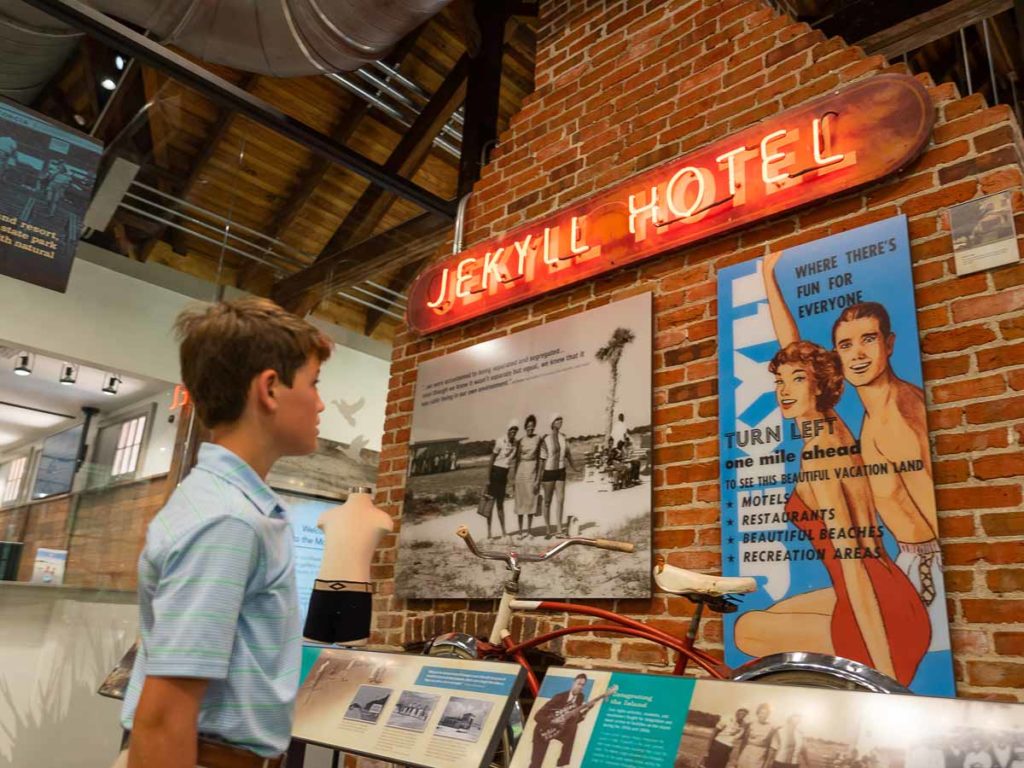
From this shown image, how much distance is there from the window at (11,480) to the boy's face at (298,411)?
368cm

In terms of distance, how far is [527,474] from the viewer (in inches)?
131

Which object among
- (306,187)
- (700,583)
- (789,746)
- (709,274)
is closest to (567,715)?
(789,746)

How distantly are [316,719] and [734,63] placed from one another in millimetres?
2934

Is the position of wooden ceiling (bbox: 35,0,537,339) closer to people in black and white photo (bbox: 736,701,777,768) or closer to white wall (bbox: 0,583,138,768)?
white wall (bbox: 0,583,138,768)

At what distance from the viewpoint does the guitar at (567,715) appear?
1.50 m

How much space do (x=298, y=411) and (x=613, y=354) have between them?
6.81 feet

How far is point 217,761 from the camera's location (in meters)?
1.01

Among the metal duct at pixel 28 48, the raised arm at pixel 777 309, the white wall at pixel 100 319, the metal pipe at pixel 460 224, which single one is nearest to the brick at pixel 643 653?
the raised arm at pixel 777 309

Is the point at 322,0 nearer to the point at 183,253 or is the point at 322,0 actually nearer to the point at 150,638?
the point at 183,253

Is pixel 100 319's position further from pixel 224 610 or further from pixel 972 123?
pixel 972 123

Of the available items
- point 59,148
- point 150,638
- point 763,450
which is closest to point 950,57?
point 763,450

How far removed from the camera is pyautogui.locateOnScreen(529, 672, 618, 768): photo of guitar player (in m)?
1.47

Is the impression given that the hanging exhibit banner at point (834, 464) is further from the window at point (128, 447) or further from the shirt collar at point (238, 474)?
the window at point (128, 447)

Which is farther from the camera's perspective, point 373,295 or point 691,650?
point 373,295
